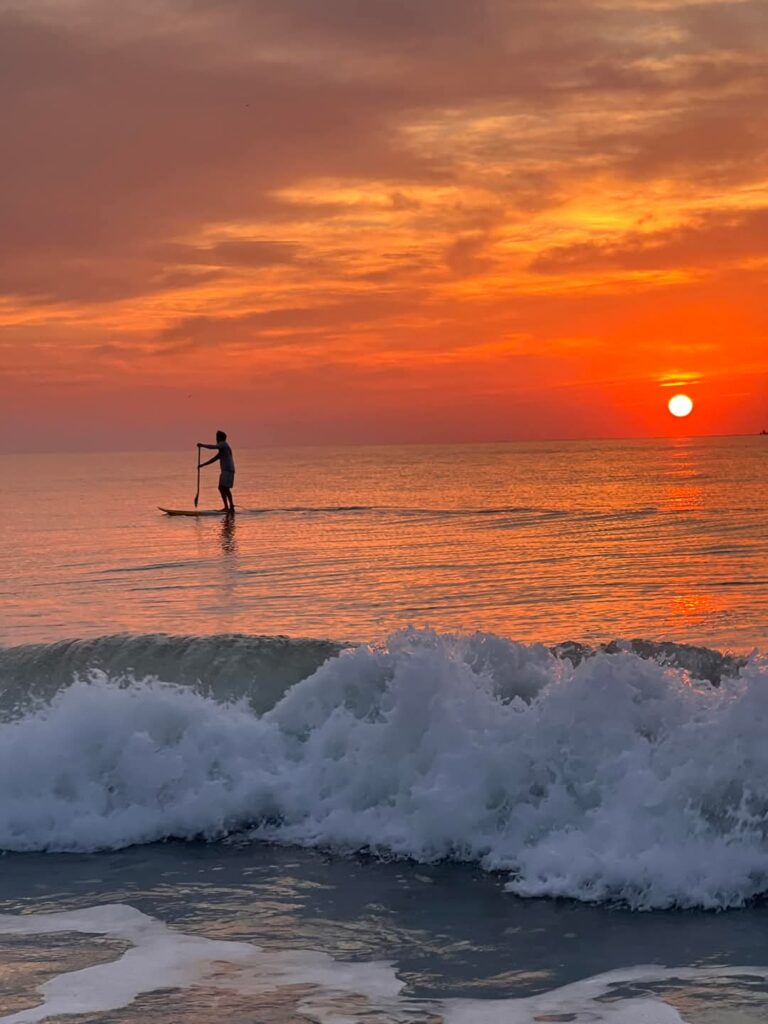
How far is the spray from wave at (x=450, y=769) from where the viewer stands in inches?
297

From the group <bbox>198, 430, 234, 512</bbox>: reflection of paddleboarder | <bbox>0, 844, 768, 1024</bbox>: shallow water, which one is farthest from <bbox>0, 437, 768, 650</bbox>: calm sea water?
<bbox>0, 844, 768, 1024</bbox>: shallow water

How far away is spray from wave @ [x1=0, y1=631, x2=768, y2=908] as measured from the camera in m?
7.55

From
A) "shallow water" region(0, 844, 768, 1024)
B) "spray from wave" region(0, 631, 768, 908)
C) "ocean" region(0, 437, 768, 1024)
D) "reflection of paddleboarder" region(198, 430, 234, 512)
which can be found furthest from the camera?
"reflection of paddleboarder" region(198, 430, 234, 512)

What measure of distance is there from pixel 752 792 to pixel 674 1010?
97.6 inches

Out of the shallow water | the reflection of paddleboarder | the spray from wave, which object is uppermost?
the reflection of paddleboarder

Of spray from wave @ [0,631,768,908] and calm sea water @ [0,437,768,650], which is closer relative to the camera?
spray from wave @ [0,631,768,908]

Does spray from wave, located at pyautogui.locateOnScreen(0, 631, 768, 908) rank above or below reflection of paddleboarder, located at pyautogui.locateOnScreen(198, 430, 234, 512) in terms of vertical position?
below

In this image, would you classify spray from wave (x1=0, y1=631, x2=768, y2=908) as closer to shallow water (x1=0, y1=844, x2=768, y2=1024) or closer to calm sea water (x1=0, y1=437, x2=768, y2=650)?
shallow water (x1=0, y1=844, x2=768, y2=1024)

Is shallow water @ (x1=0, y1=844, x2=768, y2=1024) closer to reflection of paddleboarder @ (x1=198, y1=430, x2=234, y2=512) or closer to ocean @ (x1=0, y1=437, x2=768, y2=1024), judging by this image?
ocean @ (x1=0, y1=437, x2=768, y2=1024)

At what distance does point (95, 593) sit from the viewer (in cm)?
2158

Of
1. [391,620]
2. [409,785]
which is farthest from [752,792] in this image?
[391,620]

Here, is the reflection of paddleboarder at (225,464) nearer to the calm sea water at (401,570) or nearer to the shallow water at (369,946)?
the calm sea water at (401,570)

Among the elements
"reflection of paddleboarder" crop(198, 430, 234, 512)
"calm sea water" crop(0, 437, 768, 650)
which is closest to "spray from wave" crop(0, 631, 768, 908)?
"calm sea water" crop(0, 437, 768, 650)

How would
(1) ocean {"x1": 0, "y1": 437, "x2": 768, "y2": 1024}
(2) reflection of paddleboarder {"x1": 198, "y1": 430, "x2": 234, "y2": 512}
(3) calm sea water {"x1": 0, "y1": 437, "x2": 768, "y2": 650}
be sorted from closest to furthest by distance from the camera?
1. (1) ocean {"x1": 0, "y1": 437, "x2": 768, "y2": 1024}
2. (3) calm sea water {"x1": 0, "y1": 437, "x2": 768, "y2": 650}
3. (2) reflection of paddleboarder {"x1": 198, "y1": 430, "x2": 234, "y2": 512}
